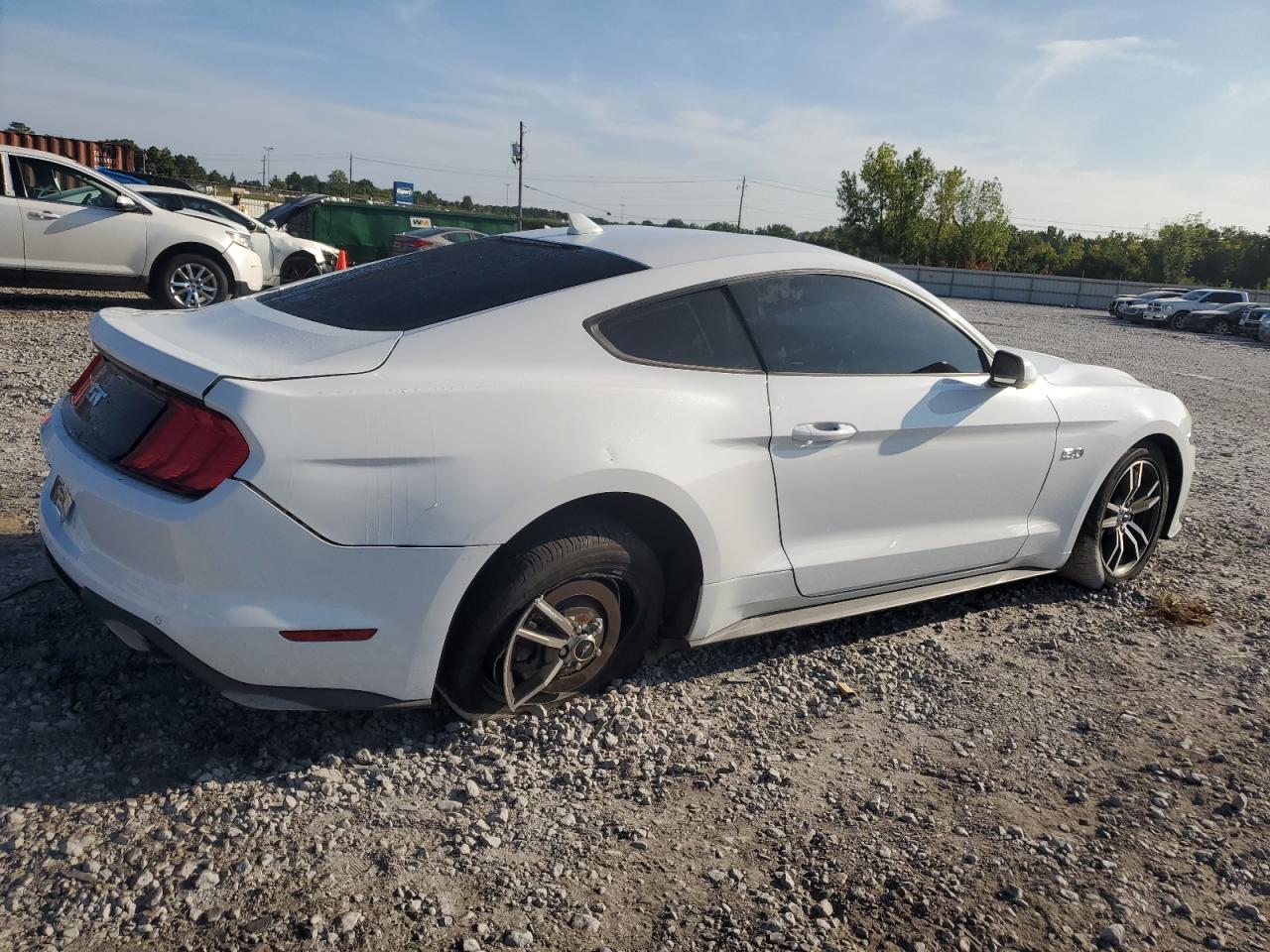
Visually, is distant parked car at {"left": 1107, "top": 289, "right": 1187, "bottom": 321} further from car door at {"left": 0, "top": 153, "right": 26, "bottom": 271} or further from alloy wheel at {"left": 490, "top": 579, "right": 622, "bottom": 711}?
alloy wheel at {"left": 490, "top": 579, "right": 622, "bottom": 711}

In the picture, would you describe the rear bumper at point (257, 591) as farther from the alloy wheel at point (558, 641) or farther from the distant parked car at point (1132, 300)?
the distant parked car at point (1132, 300)

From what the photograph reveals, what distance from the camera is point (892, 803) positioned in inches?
115

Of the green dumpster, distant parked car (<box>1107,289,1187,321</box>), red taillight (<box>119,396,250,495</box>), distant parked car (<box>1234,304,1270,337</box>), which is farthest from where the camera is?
distant parked car (<box>1107,289,1187,321</box>)

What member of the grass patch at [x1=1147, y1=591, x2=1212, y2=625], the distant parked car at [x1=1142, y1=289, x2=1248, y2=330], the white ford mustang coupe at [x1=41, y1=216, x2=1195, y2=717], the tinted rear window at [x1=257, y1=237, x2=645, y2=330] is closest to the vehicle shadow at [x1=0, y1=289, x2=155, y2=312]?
the tinted rear window at [x1=257, y1=237, x2=645, y2=330]

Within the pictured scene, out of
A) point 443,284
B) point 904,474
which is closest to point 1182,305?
point 904,474

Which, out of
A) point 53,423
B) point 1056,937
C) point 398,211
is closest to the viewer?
point 1056,937

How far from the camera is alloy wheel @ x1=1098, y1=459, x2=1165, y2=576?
15.5 feet

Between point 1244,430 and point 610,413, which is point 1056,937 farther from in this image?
point 1244,430

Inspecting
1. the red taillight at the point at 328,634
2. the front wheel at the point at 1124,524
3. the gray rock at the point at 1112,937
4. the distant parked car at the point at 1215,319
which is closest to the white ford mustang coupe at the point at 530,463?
the red taillight at the point at 328,634

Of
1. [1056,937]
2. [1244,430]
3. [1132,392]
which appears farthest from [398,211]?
[1056,937]

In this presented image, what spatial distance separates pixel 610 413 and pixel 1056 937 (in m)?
1.75

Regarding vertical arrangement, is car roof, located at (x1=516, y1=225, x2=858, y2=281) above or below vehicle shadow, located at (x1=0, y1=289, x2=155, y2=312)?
above

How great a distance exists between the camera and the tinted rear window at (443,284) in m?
3.08

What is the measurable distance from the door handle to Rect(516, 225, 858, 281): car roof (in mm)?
646
